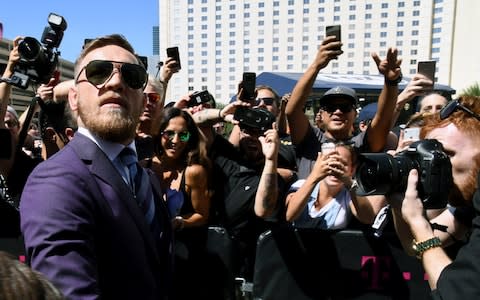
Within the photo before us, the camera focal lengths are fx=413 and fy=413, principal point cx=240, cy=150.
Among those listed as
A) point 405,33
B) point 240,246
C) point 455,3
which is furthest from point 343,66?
point 240,246

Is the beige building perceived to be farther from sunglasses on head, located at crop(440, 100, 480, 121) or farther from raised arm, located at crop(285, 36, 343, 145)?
sunglasses on head, located at crop(440, 100, 480, 121)

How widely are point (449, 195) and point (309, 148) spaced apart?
1391mm

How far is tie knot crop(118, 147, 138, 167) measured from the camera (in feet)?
4.89

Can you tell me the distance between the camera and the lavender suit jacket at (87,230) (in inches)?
41.9

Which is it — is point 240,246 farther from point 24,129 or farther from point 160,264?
point 24,129

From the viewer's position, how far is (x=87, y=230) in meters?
1.14

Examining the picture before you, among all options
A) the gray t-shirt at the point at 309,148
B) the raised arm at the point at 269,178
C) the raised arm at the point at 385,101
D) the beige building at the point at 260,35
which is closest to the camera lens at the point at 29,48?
the raised arm at the point at 269,178

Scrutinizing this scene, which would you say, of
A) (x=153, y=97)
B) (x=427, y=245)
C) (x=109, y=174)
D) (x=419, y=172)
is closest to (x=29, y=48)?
(x=153, y=97)

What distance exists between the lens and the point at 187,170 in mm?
2828

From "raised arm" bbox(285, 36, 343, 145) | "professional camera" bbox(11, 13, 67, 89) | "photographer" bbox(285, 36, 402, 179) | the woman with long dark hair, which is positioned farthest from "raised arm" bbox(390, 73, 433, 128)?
"professional camera" bbox(11, 13, 67, 89)

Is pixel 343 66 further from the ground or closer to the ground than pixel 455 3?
closer to the ground

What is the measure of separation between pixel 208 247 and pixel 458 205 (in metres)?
1.66

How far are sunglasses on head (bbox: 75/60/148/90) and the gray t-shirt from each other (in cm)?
165

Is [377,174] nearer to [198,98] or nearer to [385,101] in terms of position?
[385,101]
